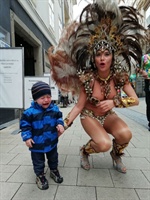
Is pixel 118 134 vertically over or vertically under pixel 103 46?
under

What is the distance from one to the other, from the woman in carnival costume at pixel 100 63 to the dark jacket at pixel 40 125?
0.63 ft

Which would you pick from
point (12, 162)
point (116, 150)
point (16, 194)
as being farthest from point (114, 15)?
point (12, 162)

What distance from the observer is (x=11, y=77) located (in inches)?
164

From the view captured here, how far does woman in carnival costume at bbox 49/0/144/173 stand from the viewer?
2.01 metres

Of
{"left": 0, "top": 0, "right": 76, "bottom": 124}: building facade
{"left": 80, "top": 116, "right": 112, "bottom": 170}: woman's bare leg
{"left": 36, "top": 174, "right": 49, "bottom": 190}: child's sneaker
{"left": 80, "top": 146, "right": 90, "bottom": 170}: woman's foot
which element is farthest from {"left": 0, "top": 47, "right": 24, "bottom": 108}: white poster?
{"left": 36, "top": 174, "right": 49, "bottom": 190}: child's sneaker

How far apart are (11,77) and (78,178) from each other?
285 centimetres

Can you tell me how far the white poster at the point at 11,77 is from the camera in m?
4.11

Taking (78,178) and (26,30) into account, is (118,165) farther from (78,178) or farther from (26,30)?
(26,30)

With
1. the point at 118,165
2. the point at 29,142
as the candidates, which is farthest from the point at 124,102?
the point at 29,142

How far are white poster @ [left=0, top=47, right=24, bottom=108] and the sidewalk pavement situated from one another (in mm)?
1311

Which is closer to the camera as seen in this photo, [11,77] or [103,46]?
[103,46]

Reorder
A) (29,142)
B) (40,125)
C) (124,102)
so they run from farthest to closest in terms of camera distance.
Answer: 1. (124,102)
2. (40,125)
3. (29,142)

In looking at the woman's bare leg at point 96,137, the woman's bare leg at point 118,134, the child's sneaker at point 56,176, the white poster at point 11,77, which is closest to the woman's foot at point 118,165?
the woman's bare leg at point 118,134

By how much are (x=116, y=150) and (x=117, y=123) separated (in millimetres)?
351
